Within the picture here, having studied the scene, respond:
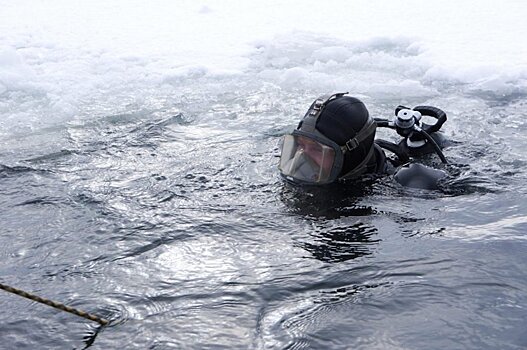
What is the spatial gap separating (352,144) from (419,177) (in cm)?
62

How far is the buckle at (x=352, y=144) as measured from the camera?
4719 mm

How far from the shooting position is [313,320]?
324 cm

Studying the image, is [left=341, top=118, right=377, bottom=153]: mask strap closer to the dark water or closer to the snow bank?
the dark water

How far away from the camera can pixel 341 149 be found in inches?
186

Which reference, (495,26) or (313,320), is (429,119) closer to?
(313,320)

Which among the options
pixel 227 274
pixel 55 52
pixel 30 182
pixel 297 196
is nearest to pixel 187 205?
pixel 297 196

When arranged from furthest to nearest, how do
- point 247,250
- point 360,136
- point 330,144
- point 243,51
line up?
point 243,51, point 360,136, point 330,144, point 247,250

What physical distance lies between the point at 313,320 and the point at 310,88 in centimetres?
571

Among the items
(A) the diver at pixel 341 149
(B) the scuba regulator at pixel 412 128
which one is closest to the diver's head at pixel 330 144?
(A) the diver at pixel 341 149

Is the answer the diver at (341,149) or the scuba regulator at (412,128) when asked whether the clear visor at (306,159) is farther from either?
the scuba regulator at (412,128)

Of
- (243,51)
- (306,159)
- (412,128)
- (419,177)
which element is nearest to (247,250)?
(306,159)

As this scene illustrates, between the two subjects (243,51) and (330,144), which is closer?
(330,144)

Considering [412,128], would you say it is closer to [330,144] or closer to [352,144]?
[352,144]

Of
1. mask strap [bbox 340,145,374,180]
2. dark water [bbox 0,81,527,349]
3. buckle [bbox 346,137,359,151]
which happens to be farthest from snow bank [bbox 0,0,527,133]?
buckle [bbox 346,137,359,151]
